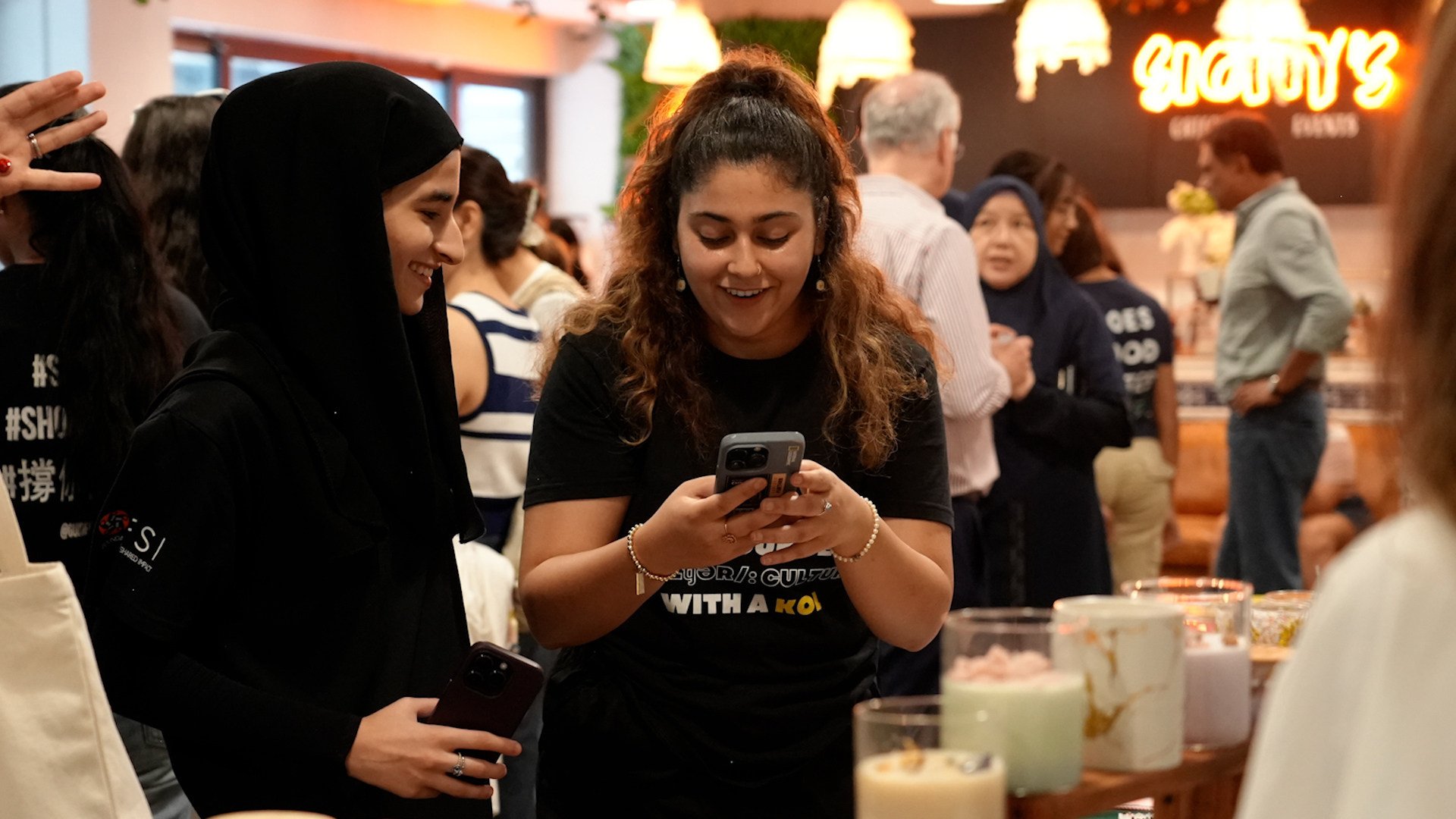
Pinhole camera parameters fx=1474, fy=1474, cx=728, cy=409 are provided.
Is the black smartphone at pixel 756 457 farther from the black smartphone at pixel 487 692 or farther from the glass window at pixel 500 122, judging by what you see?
the glass window at pixel 500 122

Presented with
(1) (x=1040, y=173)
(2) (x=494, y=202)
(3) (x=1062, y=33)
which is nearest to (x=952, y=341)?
(2) (x=494, y=202)

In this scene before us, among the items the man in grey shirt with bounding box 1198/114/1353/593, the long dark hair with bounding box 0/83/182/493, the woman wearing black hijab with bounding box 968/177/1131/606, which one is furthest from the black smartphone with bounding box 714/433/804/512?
the man in grey shirt with bounding box 1198/114/1353/593

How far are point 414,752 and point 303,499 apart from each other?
0.31m

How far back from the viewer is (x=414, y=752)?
1.63 m

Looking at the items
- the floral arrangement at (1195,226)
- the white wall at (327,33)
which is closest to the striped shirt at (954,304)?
the floral arrangement at (1195,226)

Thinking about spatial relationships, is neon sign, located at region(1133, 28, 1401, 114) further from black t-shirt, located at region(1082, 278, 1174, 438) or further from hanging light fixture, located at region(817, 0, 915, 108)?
black t-shirt, located at region(1082, 278, 1174, 438)

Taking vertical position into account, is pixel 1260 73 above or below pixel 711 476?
above

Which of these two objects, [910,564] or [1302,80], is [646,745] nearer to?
[910,564]

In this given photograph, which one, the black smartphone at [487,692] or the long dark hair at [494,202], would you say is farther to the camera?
the long dark hair at [494,202]

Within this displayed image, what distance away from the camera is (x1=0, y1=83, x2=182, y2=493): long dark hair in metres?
2.49

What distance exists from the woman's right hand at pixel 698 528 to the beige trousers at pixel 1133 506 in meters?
3.47

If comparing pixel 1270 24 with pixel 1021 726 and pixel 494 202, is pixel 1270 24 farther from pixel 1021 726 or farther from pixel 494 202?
pixel 1021 726

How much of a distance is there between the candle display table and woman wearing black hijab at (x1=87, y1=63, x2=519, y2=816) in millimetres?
748

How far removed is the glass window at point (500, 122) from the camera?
11.7 metres
